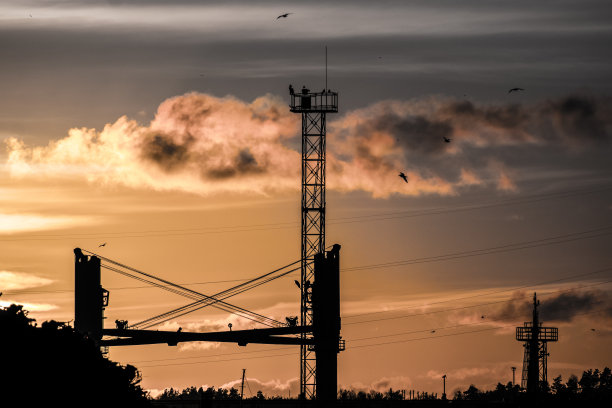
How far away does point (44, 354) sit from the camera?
52.3 meters

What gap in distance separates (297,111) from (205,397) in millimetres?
26887

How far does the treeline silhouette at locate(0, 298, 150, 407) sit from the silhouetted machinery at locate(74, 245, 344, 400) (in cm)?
2920

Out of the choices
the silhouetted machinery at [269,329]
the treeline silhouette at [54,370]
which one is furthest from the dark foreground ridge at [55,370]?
the silhouetted machinery at [269,329]

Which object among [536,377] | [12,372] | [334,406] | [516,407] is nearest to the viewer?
[12,372]

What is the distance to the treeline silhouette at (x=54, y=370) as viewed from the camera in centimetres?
→ 4958

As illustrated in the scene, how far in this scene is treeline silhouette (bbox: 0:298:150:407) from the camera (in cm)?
4958

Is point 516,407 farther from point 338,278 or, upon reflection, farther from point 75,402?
point 75,402

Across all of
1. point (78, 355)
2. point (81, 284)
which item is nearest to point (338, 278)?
point (81, 284)

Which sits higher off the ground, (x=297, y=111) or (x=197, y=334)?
(x=297, y=111)

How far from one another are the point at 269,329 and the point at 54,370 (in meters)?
35.7

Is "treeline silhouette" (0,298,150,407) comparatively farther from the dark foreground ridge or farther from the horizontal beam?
the horizontal beam

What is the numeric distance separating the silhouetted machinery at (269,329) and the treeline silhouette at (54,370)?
95.8 ft

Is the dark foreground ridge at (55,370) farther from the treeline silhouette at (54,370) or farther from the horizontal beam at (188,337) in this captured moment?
the horizontal beam at (188,337)

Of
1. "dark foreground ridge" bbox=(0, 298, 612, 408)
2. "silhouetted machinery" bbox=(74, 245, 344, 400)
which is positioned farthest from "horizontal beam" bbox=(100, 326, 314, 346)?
"dark foreground ridge" bbox=(0, 298, 612, 408)
